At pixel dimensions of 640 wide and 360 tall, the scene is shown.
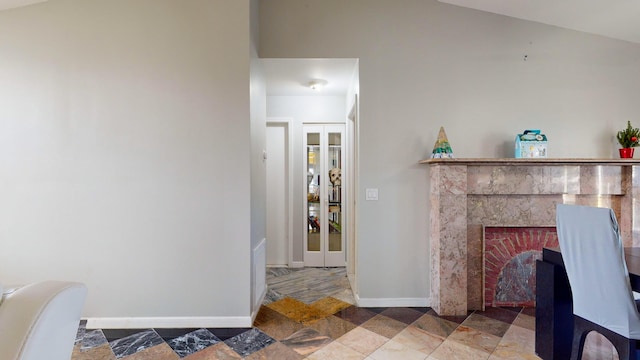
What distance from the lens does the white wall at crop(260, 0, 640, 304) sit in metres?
2.78

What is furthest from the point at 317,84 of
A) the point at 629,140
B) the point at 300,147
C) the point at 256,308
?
the point at 629,140

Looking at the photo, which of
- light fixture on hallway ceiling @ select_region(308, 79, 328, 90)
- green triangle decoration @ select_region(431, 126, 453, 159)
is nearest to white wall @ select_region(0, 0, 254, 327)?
light fixture on hallway ceiling @ select_region(308, 79, 328, 90)

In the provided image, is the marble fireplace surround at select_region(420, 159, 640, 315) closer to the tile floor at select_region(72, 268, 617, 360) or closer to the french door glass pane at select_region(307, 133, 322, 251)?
the tile floor at select_region(72, 268, 617, 360)

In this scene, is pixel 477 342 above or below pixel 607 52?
below

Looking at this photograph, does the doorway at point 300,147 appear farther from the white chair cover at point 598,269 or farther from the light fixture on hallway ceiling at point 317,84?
the white chair cover at point 598,269

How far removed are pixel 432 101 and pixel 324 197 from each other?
1.93 meters

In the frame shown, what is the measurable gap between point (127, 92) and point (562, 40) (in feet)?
13.1

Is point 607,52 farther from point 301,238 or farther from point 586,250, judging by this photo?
point 301,238

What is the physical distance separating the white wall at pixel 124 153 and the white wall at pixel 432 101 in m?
1.20

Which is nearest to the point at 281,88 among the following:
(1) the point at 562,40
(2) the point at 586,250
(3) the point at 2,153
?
(3) the point at 2,153

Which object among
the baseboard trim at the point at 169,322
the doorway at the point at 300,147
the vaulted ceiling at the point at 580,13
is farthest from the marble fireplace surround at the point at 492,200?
the baseboard trim at the point at 169,322

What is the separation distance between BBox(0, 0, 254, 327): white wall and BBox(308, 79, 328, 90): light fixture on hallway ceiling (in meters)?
1.15

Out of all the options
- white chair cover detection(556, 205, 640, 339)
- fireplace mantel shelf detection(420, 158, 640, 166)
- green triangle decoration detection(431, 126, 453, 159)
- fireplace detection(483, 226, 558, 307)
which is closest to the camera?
white chair cover detection(556, 205, 640, 339)

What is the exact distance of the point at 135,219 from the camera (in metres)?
2.37
